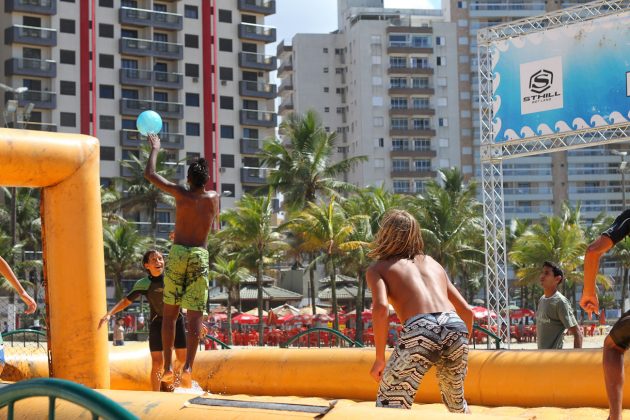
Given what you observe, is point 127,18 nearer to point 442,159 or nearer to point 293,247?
point 293,247

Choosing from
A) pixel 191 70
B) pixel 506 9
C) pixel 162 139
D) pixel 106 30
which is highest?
pixel 506 9

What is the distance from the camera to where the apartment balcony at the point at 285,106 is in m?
99.7

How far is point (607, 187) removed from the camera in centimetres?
10044

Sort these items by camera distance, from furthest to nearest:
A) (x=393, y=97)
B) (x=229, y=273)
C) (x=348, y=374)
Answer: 1. (x=393, y=97)
2. (x=229, y=273)
3. (x=348, y=374)

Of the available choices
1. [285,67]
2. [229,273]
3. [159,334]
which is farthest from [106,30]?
[159,334]

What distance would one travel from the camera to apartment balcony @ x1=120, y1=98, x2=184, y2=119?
2562 inches

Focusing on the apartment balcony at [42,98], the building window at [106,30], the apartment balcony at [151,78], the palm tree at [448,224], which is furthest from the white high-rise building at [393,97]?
the palm tree at [448,224]

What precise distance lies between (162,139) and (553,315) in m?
58.4

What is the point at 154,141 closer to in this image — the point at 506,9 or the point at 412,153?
the point at 412,153

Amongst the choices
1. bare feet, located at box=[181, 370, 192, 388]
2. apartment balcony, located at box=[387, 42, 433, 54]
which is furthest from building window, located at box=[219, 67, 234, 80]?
bare feet, located at box=[181, 370, 192, 388]

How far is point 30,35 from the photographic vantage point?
62.0 metres

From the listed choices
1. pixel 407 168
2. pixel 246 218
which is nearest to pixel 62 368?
pixel 246 218

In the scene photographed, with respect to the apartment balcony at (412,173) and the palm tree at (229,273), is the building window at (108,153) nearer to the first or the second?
the palm tree at (229,273)

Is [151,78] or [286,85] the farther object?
[286,85]
